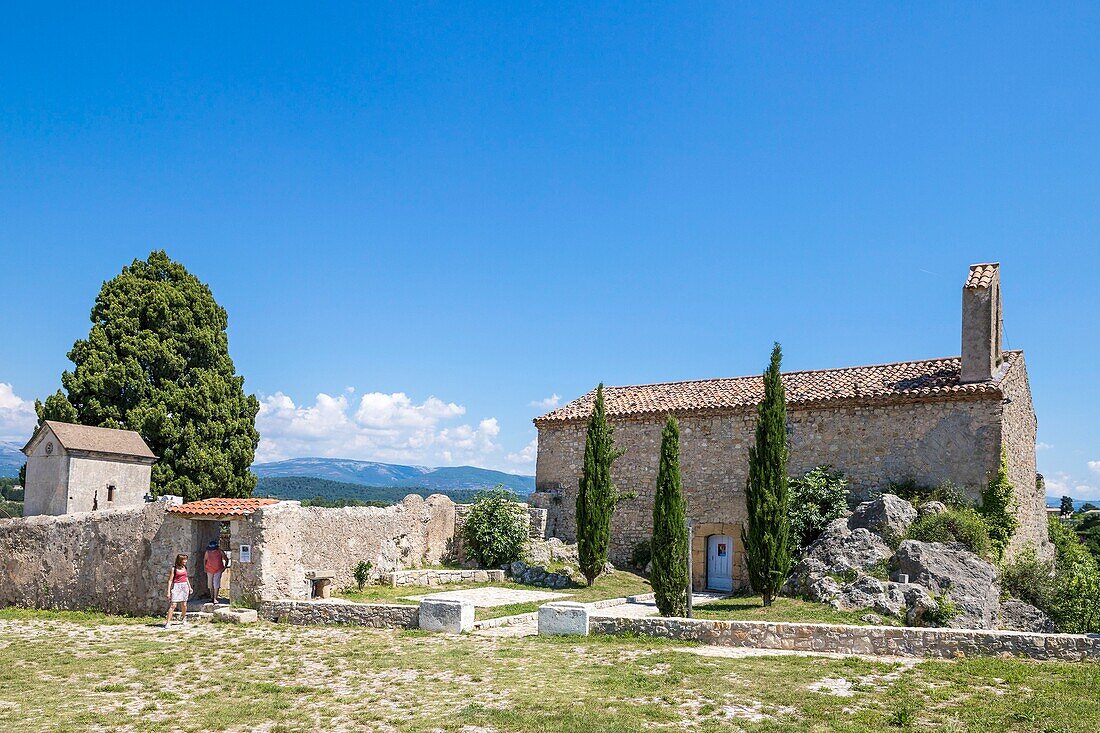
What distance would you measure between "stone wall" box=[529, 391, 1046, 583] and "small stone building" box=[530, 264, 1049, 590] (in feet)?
0.11

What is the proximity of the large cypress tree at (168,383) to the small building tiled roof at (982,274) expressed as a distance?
27.3 m

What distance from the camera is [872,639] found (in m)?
13.0

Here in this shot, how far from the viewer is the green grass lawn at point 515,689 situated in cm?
960

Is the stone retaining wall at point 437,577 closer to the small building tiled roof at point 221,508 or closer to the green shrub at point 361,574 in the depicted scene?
the green shrub at point 361,574

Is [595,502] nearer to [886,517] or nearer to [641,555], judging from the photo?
[641,555]

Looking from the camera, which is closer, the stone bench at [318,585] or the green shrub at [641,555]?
the stone bench at [318,585]

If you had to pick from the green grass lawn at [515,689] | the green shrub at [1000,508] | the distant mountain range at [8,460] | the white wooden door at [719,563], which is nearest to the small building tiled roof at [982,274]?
the green shrub at [1000,508]

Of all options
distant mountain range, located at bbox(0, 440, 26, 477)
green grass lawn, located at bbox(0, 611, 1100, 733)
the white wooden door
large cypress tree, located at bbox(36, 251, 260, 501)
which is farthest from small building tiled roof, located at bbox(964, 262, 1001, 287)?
distant mountain range, located at bbox(0, 440, 26, 477)

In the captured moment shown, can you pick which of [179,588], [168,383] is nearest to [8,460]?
[168,383]

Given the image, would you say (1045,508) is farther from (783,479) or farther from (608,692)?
(608,692)

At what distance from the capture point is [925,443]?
2486 cm

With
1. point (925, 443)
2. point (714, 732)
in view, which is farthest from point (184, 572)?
point (925, 443)

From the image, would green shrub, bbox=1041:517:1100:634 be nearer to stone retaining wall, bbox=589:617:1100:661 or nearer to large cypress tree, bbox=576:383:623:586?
stone retaining wall, bbox=589:617:1100:661

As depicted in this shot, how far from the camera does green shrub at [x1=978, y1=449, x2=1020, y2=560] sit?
75.5ft
